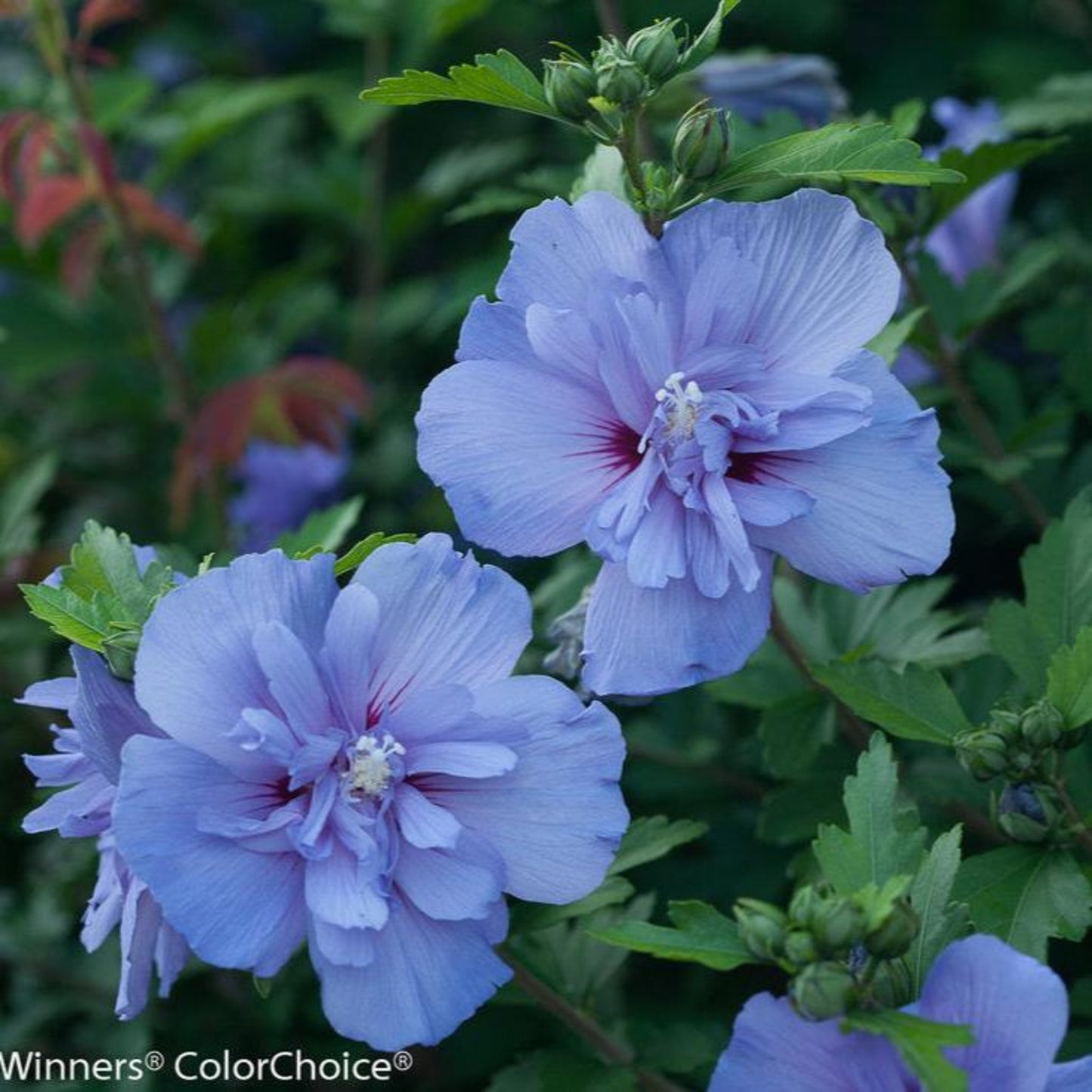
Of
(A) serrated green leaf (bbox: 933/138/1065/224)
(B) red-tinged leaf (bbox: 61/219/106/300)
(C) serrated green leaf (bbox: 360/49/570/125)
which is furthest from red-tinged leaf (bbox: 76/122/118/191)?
(A) serrated green leaf (bbox: 933/138/1065/224)

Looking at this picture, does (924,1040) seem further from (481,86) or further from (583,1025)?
(481,86)

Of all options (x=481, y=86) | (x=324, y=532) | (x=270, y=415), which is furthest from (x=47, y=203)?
(x=481, y=86)

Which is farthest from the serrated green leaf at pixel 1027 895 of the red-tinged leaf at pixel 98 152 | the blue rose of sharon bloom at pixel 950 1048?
the red-tinged leaf at pixel 98 152

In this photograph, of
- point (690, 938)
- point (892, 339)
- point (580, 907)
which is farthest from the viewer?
point (892, 339)

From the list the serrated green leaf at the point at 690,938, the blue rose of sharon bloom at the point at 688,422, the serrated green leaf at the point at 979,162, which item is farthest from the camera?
the serrated green leaf at the point at 979,162

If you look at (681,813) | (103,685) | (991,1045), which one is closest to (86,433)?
(681,813)

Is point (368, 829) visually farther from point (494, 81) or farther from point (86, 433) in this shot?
point (86, 433)

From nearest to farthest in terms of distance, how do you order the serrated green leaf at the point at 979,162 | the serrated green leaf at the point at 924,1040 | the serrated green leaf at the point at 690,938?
the serrated green leaf at the point at 924,1040 → the serrated green leaf at the point at 690,938 → the serrated green leaf at the point at 979,162

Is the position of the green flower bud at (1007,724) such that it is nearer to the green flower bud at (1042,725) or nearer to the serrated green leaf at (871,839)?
the green flower bud at (1042,725)
